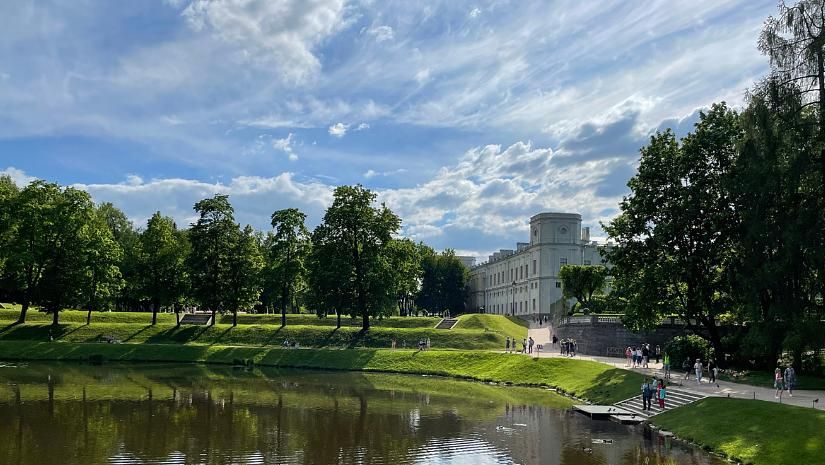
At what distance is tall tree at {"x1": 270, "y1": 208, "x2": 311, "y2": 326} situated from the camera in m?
79.0

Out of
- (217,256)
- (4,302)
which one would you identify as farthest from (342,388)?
(4,302)

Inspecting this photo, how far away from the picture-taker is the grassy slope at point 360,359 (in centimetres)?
5178

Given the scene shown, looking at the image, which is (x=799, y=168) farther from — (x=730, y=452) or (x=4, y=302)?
(x=4, y=302)

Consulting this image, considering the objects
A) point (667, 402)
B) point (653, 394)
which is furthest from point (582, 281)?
point (667, 402)

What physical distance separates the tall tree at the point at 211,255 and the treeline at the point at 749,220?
152ft

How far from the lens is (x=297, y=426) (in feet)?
97.2

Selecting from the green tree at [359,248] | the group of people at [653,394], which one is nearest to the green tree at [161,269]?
the green tree at [359,248]

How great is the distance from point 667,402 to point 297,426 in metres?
19.8

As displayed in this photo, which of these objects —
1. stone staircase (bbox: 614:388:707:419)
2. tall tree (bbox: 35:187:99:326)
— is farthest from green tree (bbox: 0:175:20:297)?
stone staircase (bbox: 614:388:707:419)

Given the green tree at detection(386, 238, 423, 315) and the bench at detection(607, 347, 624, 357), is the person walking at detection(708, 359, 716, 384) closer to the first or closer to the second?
the bench at detection(607, 347, 624, 357)

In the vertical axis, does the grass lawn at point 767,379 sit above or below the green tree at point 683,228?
below

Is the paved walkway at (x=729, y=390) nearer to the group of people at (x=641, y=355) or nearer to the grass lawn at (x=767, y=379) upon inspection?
the group of people at (x=641, y=355)

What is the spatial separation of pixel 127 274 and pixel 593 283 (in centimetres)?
6370

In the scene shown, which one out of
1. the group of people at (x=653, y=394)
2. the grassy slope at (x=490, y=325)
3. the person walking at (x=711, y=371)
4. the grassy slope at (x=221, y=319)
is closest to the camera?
the group of people at (x=653, y=394)
